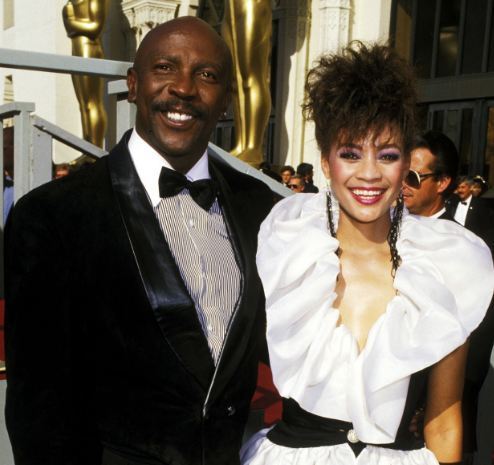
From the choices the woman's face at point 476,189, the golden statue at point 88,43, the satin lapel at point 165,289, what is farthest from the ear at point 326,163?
the golden statue at point 88,43

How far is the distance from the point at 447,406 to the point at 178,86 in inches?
→ 39.9

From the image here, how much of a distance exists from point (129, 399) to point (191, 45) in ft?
2.88

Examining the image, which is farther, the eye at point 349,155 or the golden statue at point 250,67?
the golden statue at point 250,67

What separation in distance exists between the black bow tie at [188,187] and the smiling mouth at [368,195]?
378 mm

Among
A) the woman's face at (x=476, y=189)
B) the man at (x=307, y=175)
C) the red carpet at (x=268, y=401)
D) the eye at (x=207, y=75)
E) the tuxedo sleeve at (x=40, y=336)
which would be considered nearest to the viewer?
the tuxedo sleeve at (x=40, y=336)

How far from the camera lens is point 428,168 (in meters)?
2.91

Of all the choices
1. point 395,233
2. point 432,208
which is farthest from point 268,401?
point 395,233

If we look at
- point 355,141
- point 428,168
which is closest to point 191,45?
point 355,141

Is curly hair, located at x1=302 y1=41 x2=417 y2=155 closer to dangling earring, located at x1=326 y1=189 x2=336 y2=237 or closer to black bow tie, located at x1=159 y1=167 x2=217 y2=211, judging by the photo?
dangling earring, located at x1=326 y1=189 x2=336 y2=237

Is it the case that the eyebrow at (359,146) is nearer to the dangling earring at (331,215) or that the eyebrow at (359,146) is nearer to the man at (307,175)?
the dangling earring at (331,215)

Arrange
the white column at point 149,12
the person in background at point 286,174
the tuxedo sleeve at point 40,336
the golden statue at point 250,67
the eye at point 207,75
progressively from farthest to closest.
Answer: the white column at point 149,12 → the person in background at point 286,174 → the golden statue at point 250,67 → the eye at point 207,75 → the tuxedo sleeve at point 40,336

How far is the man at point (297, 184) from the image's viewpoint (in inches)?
289

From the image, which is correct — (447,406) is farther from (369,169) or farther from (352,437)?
(369,169)

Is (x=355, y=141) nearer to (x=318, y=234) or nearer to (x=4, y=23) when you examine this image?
(x=318, y=234)
